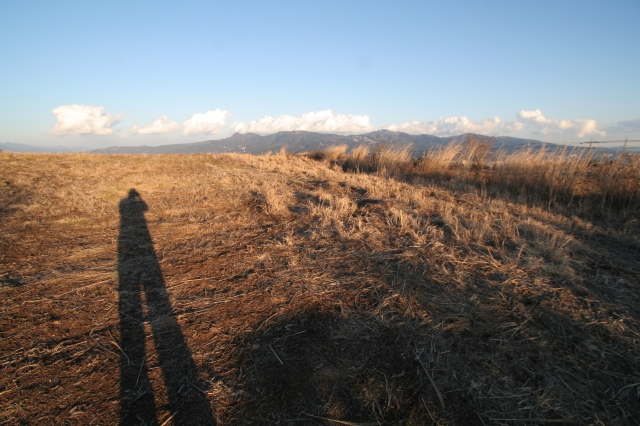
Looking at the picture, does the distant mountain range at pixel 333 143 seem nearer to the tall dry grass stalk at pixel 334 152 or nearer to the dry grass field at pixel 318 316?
the tall dry grass stalk at pixel 334 152

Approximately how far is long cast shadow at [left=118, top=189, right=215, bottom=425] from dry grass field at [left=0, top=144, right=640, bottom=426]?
12 mm

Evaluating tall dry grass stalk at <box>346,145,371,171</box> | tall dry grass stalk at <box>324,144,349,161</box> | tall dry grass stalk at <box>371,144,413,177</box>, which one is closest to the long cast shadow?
tall dry grass stalk at <box>371,144,413,177</box>

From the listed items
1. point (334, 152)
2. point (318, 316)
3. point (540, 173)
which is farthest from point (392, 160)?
point (318, 316)

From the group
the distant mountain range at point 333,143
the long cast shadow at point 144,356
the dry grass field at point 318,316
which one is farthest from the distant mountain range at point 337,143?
the long cast shadow at point 144,356

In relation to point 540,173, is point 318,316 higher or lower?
lower

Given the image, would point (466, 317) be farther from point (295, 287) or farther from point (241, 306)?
point (241, 306)

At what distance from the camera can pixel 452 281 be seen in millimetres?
2725

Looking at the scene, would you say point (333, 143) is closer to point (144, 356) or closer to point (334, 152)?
point (334, 152)

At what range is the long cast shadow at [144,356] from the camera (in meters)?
1.54

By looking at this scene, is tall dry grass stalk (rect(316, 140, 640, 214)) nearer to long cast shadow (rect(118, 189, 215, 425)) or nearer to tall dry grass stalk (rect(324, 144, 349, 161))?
tall dry grass stalk (rect(324, 144, 349, 161))

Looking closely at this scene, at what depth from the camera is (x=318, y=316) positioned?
2.28m

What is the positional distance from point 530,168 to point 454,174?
2.05m

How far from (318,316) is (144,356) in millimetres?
1176

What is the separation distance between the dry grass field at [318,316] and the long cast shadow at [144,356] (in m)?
0.01
